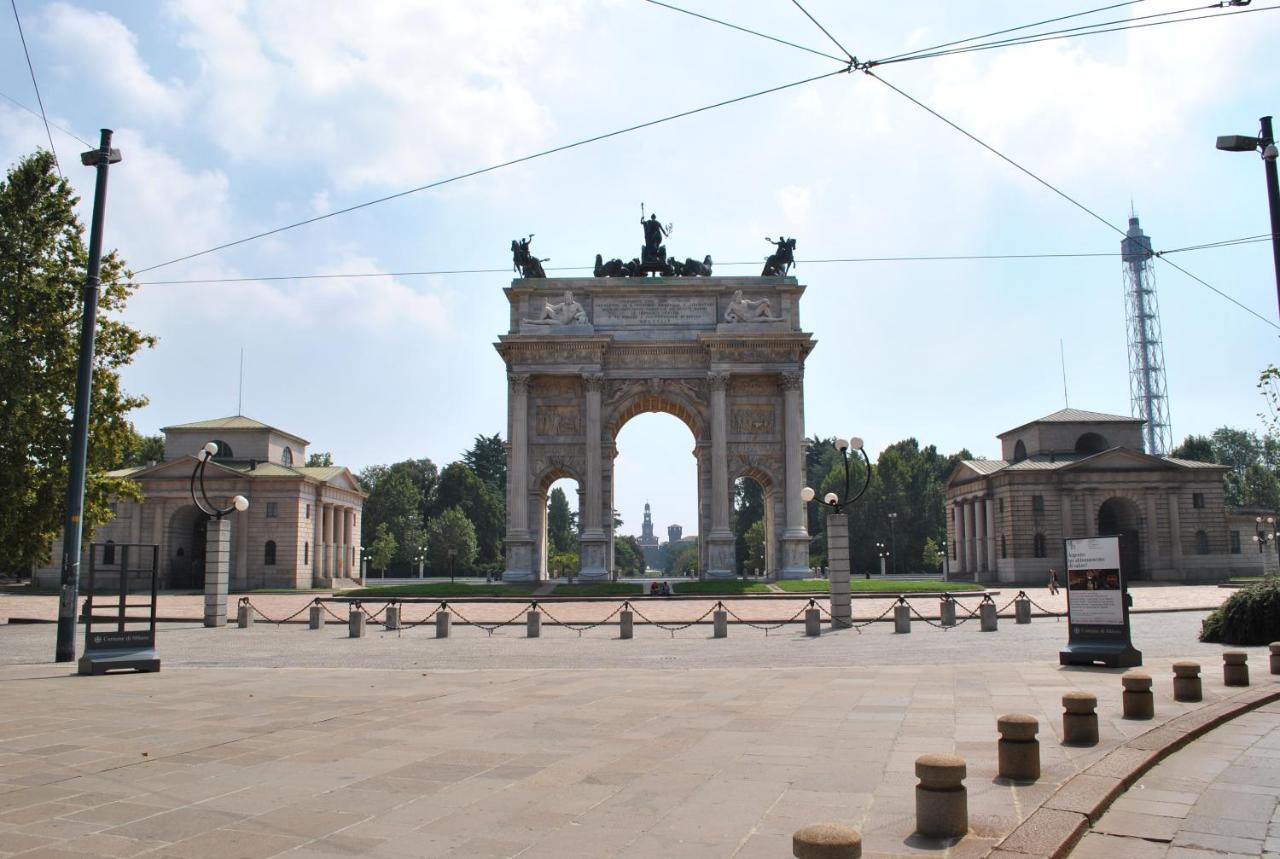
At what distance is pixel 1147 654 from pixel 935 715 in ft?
33.1

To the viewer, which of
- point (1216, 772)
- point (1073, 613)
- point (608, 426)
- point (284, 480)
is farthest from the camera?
point (284, 480)

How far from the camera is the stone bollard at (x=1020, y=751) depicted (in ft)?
25.9

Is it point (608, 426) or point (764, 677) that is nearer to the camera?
point (764, 677)

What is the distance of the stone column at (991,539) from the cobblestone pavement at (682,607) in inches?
701

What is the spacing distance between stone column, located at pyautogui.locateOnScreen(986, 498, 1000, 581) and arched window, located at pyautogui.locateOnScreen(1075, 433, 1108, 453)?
7.85 m

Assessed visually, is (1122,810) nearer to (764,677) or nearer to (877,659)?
(764,677)

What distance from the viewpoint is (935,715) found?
1148cm

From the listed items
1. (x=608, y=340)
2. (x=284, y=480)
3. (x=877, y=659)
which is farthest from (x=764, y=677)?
(x=284, y=480)

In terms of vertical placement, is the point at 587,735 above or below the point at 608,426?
below

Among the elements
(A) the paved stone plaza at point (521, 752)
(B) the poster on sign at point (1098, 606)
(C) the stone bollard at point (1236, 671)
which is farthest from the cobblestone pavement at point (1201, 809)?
(B) the poster on sign at point (1098, 606)

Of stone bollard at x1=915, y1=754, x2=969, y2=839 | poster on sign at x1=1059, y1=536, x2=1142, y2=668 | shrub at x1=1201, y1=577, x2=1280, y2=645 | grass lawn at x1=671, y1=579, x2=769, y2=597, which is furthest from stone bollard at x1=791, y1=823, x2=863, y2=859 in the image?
grass lawn at x1=671, y1=579, x2=769, y2=597

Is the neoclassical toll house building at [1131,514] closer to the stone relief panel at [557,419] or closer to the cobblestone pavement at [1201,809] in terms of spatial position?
the stone relief panel at [557,419]

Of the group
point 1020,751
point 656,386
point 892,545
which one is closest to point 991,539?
point 892,545

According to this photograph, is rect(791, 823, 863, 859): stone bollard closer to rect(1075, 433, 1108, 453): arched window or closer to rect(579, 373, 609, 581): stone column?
rect(579, 373, 609, 581): stone column
